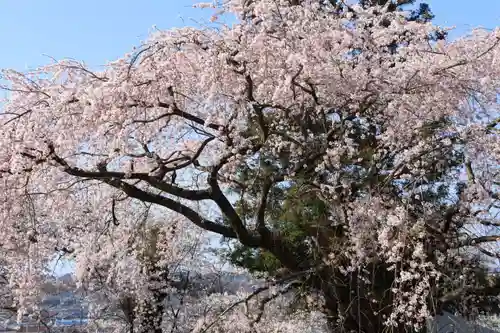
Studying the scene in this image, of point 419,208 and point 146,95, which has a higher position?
point 146,95

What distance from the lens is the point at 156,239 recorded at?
7629 millimetres

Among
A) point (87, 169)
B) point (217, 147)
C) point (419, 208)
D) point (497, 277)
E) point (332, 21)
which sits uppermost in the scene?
point (332, 21)

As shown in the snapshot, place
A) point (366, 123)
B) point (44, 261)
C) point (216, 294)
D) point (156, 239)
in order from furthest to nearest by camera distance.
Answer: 1. point (216, 294)
2. point (156, 239)
3. point (44, 261)
4. point (366, 123)

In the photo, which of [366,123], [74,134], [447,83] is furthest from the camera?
[366,123]

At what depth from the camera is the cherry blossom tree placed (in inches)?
159

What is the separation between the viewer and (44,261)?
259 inches

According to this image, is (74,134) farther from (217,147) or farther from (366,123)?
(366,123)

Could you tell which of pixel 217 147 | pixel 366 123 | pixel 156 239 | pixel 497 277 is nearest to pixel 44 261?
pixel 156 239

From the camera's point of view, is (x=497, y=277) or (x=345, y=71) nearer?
(x=345, y=71)

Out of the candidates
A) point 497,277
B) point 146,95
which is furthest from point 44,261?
point 497,277

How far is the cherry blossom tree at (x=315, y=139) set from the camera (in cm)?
404

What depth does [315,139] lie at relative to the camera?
464cm

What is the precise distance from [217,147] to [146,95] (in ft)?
3.50

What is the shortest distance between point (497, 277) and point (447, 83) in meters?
1.77
